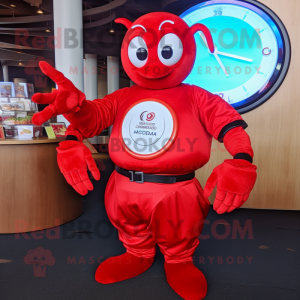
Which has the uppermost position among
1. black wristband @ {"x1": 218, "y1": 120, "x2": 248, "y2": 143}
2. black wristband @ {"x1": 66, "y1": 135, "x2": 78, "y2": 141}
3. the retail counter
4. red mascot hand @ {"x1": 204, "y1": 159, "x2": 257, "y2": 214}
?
black wristband @ {"x1": 218, "y1": 120, "x2": 248, "y2": 143}

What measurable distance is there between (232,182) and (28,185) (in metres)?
1.68

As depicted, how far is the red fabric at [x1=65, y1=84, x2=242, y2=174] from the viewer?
1.29 metres

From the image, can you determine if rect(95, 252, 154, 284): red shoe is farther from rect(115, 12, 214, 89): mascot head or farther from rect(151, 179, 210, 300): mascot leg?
rect(115, 12, 214, 89): mascot head

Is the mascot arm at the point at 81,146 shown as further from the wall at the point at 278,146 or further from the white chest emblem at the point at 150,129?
the wall at the point at 278,146

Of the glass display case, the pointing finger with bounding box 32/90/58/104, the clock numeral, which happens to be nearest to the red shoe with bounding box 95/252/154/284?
the pointing finger with bounding box 32/90/58/104

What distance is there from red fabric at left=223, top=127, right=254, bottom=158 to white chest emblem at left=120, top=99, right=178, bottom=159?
250mm

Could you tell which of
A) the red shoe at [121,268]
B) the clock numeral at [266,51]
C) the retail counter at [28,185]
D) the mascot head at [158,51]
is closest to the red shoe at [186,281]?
the red shoe at [121,268]

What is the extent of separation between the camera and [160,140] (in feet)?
4.21

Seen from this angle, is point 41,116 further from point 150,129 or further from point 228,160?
point 228,160

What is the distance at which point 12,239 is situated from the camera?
6.63 ft

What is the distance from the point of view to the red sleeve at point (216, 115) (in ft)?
4.17
